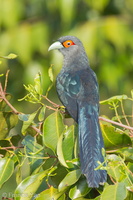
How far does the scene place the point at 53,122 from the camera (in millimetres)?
3695

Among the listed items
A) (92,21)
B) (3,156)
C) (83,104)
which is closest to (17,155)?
(3,156)

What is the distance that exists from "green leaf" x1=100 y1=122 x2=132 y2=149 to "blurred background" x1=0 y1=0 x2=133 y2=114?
441 centimetres

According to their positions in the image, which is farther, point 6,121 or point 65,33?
point 65,33

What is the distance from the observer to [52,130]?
12.0 ft

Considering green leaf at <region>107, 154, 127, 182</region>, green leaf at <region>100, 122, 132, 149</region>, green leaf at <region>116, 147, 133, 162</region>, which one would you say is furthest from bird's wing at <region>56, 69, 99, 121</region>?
green leaf at <region>107, 154, 127, 182</region>

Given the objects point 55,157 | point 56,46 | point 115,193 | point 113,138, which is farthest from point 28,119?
point 56,46

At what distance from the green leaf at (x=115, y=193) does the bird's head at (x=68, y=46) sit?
9.21ft

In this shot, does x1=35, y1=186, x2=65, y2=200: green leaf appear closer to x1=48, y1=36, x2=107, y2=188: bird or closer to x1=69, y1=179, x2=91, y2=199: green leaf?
x1=69, y1=179, x2=91, y2=199: green leaf

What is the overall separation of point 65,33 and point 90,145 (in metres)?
5.74

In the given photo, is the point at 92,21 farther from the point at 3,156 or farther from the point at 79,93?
the point at 3,156

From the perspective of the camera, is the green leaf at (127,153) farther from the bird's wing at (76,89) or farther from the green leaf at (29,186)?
the bird's wing at (76,89)

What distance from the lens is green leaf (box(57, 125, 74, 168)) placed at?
3404mm

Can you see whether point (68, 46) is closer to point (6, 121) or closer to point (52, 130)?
point (6, 121)

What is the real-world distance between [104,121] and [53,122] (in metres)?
0.49
